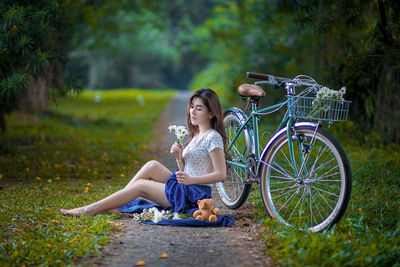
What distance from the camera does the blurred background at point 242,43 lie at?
232 inches

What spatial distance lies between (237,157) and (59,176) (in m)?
2.77

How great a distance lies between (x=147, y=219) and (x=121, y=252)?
83 cm

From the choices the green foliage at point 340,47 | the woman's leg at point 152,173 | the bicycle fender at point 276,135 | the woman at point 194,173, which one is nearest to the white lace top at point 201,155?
the woman at point 194,173

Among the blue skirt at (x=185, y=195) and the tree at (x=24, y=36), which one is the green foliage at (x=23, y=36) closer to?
the tree at (x=24, y=36)

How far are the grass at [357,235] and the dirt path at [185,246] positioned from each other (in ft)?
0.48

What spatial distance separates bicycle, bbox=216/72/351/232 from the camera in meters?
3.48

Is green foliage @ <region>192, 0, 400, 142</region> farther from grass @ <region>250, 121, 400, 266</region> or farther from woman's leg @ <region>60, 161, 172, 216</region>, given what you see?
woman's leg @ <region>60, 161, 172, 216</region>

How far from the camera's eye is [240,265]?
9.86 ft

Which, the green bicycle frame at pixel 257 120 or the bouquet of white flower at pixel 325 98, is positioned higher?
the bouquet of white flower at pixel 325 98

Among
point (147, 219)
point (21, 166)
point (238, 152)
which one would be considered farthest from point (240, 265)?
point (21, 166)

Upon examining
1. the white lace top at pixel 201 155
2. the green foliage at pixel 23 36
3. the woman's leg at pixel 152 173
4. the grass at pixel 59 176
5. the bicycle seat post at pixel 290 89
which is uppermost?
the green foliage at pixel 23 36

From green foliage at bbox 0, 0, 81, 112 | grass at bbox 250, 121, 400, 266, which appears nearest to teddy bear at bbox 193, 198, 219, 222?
grass at bbox 250, 121, 400, 266

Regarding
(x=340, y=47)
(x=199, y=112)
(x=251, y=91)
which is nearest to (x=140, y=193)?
(x=199, y=112)

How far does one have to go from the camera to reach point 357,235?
3.52 metres
